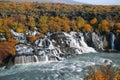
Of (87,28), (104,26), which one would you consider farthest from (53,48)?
(104,26)

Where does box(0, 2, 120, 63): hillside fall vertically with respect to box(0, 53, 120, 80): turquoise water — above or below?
above

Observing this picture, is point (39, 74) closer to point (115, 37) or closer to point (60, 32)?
point (60, 32)

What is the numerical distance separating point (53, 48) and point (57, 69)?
44.2 ft

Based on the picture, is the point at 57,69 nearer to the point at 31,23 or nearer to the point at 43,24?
the point at 31,23

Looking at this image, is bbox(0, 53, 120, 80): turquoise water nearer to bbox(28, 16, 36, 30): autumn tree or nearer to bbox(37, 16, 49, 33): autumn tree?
bbox(37, 16, 49, 33): autumn tree

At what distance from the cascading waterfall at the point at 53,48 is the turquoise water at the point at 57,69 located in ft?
5.95

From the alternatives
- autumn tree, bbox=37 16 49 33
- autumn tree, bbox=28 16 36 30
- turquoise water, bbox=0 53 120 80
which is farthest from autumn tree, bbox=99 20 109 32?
turquoise water, bbox=0 53 120 80

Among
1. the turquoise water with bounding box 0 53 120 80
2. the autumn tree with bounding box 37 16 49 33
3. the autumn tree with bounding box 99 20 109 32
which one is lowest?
the turquoise water with bounding box 0 53 120 80

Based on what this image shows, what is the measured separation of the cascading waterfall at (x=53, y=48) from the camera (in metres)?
51.8

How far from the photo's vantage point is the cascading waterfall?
51787 millimetres

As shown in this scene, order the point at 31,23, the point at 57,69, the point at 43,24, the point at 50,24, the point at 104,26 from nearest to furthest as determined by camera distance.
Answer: the point at 57,69
the point at 31,23
the point at 43,24
the point at 50,24
the point at 104,26

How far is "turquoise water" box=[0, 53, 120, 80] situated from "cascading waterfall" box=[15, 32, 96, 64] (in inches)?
71.4

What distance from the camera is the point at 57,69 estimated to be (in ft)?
149

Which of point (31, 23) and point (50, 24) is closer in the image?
point (31, 23)
